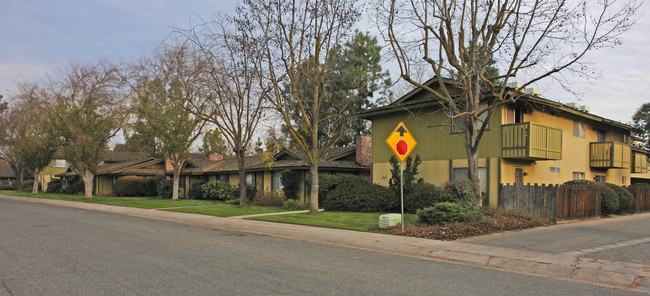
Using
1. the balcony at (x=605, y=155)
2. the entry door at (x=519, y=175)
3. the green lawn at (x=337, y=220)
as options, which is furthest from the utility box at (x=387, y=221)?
the balcony at (x=605, y=155)

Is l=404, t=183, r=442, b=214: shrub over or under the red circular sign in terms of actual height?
under

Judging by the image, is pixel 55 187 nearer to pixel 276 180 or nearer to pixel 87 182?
pixel 87 182

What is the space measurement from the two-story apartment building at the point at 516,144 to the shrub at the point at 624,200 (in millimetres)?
2436

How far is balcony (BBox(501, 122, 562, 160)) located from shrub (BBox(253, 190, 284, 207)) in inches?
511

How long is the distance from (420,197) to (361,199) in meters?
3.05

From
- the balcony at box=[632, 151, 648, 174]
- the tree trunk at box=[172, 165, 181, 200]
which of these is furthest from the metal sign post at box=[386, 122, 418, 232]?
the tree trunk at box=[172, 165, 181, 200]

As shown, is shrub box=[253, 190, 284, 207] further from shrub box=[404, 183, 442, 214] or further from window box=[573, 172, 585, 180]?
window box=[573, 172, 585, 180]

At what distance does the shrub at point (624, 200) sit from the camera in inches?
874

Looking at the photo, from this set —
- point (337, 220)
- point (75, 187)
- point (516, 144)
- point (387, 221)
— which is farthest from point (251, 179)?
point (75, 187)

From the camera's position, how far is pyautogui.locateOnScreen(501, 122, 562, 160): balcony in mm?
19516

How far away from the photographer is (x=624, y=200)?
2223 centimetres

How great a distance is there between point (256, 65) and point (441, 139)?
9724 millimetres

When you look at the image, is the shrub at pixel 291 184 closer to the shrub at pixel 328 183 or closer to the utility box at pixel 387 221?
the shrub at pixel 328 183

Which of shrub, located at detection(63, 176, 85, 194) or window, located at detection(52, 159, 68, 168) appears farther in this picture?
window, located at detection(52, 159, 68, 168)
